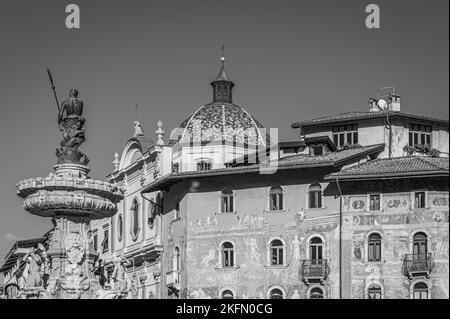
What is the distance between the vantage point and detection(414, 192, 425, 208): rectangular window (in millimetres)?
46781

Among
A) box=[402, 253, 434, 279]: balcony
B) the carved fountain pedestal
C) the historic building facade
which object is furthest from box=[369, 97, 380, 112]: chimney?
the carved fountain pedestal

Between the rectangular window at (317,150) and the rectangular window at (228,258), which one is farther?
the rectangular window at (317,150)

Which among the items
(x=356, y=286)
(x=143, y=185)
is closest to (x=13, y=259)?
(x=143, y=185)

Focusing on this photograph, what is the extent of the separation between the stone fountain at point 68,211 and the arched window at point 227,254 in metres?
20.5

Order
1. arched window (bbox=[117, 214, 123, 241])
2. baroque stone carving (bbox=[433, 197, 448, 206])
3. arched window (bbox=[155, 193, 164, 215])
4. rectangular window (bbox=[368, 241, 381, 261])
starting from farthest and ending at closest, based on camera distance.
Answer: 1. arched window (bbox=[117, 214, 123, 241])
2. arched window (bbox=[155, 193, 164, 215])
3. rectangular window (bbox=[368, 241, 381, 261])
4. baroque stone carving (bbox=[433, 197, 448, 206])

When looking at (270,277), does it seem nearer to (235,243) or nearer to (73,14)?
(235,243)

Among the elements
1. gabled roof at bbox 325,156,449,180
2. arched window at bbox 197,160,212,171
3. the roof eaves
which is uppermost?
arched window at bbox 197,160,212,171

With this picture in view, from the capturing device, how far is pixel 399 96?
183 feet

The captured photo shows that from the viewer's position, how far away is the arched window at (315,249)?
159 ft

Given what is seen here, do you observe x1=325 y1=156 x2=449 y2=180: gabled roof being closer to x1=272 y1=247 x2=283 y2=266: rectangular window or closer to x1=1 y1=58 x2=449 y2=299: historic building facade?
x1=1 y1=58 x2=449 y2=299: historic building facade

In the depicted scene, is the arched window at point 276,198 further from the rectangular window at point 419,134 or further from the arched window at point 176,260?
the rectangular window at point 419,134

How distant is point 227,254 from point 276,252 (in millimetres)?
2187

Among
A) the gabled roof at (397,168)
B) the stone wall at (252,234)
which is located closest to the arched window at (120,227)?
the stone wall at (252,234)

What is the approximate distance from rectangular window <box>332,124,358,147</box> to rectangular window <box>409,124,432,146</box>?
2.24 metres
